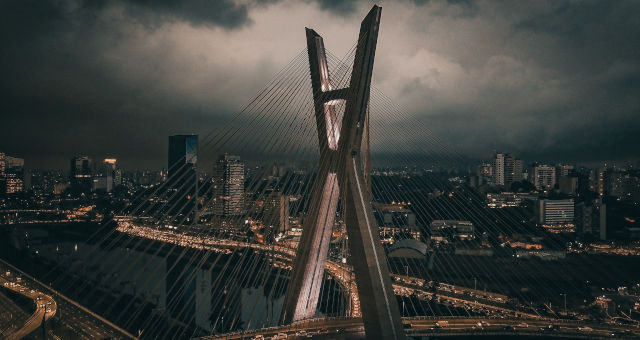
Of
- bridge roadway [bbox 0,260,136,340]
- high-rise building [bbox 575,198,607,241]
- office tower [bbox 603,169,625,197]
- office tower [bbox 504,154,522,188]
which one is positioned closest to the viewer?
bridge roadway [bbox 0,260,136,340]

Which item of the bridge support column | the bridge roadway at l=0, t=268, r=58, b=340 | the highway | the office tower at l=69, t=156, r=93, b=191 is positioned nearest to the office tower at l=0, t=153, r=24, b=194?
the office tower at l=69, t=156, r=93, b=191

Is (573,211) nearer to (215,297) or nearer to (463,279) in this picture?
(463,279)

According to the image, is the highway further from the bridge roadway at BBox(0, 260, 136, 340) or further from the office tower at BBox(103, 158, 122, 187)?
the office tower at BBox(103, 158, 122, 187)

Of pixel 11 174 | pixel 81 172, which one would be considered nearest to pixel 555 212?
pixel 11 174

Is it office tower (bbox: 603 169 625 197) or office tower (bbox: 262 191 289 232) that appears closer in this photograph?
office tower (bbox: 262 191 289 232)

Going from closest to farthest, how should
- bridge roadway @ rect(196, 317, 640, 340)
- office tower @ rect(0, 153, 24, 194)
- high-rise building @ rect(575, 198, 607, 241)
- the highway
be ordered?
bridge roadway @ rect(196, 317, 640, 340)
the highway
high-rise building @ rect(575, 198, 607, 241)
office tower @ rect(0, 153, 24, 194)

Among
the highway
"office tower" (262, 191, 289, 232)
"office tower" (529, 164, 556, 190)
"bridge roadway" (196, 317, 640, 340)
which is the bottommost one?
the highway
